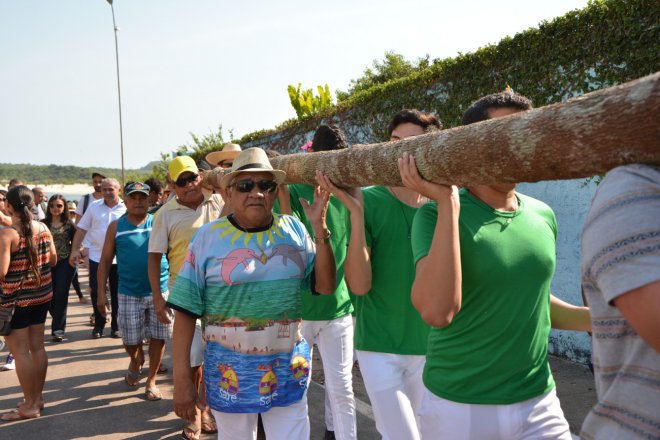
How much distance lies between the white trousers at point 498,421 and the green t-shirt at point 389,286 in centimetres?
101

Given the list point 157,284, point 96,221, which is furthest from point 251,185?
point 96,221

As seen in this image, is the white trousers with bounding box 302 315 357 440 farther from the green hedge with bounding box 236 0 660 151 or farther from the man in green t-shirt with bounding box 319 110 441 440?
the green hedge with bounding box 236 0 660 151

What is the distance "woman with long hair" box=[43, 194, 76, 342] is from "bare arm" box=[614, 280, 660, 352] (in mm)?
8659

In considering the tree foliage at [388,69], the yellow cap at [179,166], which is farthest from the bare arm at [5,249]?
the tree foliage at [388,69]

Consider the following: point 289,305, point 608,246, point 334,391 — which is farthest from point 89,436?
point 608,246

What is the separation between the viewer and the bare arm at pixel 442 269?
2.27 metres

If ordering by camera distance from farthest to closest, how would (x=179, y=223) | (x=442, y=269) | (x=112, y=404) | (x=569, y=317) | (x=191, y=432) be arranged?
1. (x=112, y=404)
2. (x=179, y=223)
3. (x=191, y=432)
4. (x=569, y=317)
5. (x=442, y=269)

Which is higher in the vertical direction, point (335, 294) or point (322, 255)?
point (322, 255)

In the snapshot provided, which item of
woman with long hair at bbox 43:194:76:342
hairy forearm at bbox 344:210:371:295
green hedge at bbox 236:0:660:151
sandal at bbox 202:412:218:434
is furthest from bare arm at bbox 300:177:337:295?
woman with long hair at bbox 43:194:76:342

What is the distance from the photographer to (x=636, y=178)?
4.62ft

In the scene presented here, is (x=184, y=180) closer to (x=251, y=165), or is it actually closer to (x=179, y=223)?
(x=179, y=223)

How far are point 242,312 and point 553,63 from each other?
4.63 meters

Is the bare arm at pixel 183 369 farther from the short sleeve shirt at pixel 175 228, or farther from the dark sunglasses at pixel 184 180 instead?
the dark sunglasses at pixel 184 180

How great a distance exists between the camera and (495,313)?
2.40 m
